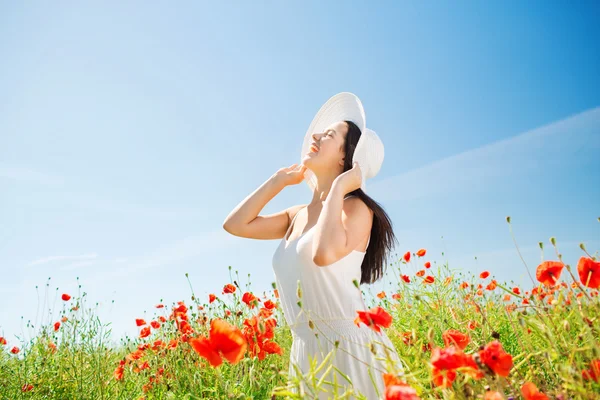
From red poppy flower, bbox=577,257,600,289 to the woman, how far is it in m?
0.69

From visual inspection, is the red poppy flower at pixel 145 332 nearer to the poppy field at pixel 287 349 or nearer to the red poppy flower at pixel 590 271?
the poppy field at pixel 287 349

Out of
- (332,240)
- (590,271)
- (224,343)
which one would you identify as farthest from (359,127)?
(224,343)

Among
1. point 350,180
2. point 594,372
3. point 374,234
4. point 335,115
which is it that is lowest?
point 594,372

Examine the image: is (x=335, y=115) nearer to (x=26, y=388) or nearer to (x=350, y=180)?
(x=350, y=180)

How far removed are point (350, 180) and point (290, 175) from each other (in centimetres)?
74

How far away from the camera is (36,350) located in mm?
4359

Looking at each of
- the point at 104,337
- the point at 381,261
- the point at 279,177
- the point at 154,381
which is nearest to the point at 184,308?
the point at 154,381

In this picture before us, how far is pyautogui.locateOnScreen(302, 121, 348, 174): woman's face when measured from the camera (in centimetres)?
249

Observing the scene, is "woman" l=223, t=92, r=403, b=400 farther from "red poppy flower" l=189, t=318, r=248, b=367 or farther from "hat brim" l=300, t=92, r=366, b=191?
"red poppy flower" l=189, t=318, r=248, b=367

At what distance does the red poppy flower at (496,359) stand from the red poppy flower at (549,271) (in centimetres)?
60

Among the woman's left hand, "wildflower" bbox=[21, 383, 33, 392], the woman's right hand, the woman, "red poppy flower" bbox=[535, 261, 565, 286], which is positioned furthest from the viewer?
"wildflower" bbox=[21, 383, 33, 392]

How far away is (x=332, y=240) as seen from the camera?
1.90 meters

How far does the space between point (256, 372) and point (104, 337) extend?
1.61 metres

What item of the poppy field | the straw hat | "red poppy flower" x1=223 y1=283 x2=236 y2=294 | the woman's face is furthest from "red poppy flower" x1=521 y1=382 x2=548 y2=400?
"red poppy flower" x1=223 y1=283 x2=236 y2=294
